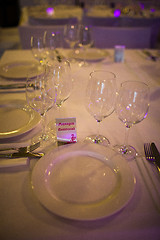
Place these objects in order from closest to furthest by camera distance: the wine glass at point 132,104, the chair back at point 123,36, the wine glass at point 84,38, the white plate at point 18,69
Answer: the wine glass at point 132,104 < the white plate at point 18,69 < the wine glass at point 84,38 < the chair back at point 123,36

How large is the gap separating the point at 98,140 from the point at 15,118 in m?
0.39

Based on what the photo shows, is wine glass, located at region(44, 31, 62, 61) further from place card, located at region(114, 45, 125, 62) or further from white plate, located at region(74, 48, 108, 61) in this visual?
place card, located at region(114, 45, 125, 62)

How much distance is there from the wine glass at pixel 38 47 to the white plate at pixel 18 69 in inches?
4.4

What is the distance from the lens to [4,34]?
621 cm

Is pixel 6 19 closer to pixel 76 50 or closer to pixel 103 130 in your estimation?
pixel 76 50

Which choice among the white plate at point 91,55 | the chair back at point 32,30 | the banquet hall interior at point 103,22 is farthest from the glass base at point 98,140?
the banquet hall interior at point 103,22

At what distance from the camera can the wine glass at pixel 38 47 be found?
1363 millimetres

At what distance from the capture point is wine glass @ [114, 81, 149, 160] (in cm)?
73

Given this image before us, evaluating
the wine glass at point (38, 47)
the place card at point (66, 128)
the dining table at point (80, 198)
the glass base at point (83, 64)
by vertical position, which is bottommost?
the dining table at point (80, 198)

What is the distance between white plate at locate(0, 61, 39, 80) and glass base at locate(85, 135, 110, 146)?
709 mm

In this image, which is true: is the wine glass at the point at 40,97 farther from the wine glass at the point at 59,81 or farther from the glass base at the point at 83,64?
the glass base at the point at 83,64

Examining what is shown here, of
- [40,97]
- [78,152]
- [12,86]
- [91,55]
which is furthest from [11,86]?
[91,55]

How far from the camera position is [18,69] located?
148 centimetres

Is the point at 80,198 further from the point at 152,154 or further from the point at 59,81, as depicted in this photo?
the point at 59,81
